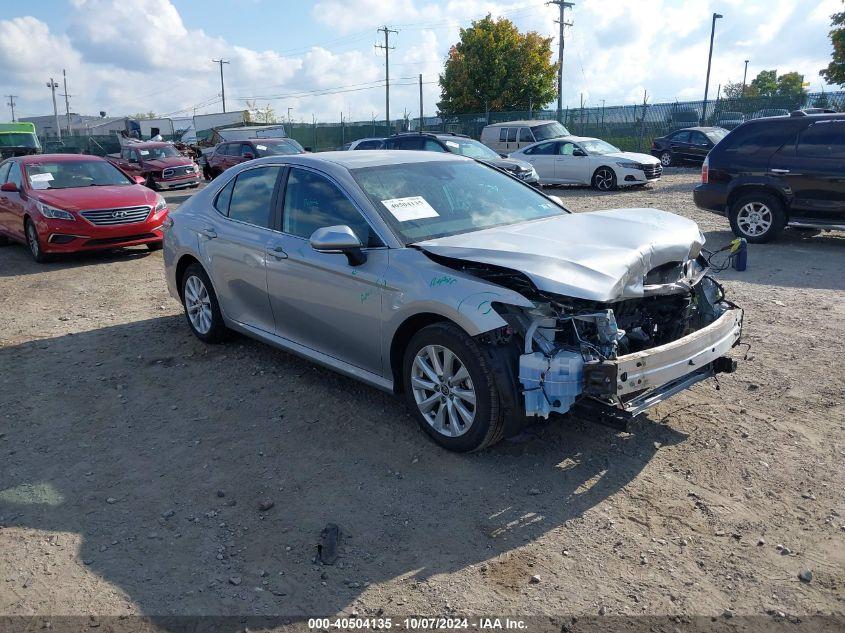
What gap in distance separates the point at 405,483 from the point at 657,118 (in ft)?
104

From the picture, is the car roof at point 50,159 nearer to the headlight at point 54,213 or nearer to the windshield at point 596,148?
the headlight at point 54,213

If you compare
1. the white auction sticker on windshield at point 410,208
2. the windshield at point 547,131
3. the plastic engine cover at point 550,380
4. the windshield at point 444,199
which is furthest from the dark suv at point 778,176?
the windshield at point 547,131

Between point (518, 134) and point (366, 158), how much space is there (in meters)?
19.2

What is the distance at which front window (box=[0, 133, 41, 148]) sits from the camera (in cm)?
3562

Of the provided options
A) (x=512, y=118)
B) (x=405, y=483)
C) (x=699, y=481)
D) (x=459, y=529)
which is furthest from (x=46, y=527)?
(x=512, y=118)

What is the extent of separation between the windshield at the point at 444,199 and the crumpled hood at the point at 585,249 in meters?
0.18

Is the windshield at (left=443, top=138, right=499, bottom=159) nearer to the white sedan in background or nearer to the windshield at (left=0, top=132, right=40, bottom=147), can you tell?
the white sedan in background

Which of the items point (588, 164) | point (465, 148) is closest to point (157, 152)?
point (465, 148)

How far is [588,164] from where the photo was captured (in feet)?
63.4

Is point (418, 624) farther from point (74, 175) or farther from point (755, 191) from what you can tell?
point (74, 175)

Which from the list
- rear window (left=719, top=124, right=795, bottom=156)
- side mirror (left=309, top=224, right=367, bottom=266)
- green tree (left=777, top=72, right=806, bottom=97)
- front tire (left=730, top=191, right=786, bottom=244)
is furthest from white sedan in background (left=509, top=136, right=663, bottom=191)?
green tree (left=777, top=72, right=806, bottom=97)

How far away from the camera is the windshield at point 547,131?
76.3ft

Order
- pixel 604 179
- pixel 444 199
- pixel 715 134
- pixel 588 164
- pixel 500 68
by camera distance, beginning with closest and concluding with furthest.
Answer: pixel 444 199 → pixel 604 179 → pixel 588 164 → pixel 715 134 → pixel 500 68

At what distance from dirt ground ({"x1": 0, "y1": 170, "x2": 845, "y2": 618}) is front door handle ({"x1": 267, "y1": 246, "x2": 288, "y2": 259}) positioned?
1008 mm
